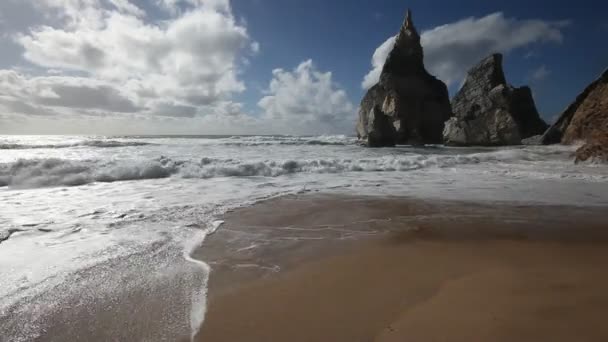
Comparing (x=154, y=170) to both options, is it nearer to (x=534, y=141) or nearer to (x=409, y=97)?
(x=534, y=141)

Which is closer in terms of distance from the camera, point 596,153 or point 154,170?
point 154,170

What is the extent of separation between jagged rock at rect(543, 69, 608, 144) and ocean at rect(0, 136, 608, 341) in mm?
11193

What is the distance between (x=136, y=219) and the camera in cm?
426

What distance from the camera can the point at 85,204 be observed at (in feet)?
17.3

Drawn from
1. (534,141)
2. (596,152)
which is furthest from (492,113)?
(596,152)

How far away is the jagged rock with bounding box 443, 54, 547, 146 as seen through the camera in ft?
100

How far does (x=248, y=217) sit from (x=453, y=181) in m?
5.52

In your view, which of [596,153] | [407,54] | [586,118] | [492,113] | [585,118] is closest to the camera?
[596,153]

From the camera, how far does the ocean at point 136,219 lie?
79.4 inches

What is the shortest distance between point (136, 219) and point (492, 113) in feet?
118

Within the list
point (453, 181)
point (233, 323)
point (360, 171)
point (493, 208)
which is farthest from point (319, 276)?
point (360, 171)

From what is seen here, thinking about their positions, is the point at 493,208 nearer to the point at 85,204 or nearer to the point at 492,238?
the point at 492,238

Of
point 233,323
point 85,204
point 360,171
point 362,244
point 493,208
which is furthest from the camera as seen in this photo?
point 360,171

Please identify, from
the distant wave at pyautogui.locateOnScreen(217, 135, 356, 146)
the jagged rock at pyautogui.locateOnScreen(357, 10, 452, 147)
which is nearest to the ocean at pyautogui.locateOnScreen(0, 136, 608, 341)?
the distant wave at pyautogui.locateOnScreen(217, 135, 356, 146)
